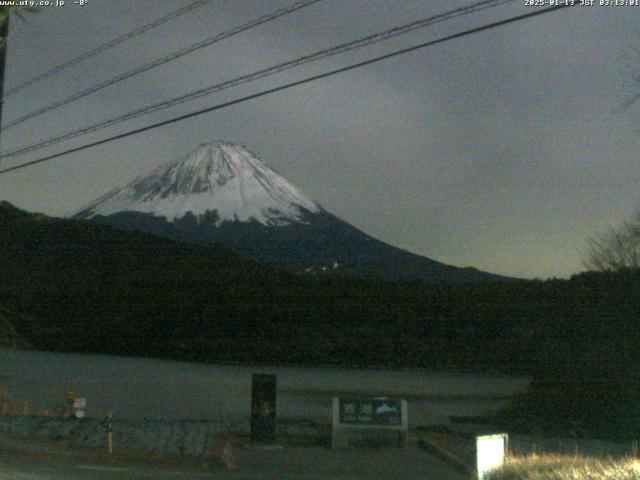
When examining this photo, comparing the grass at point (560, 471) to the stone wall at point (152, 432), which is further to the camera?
the stone wall at point (152, 432)

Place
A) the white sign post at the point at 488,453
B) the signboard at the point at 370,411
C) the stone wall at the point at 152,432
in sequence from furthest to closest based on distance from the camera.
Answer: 1. the signboard at the point at 370,411
2. the stone wall at the point at 152,432
3. the white sign post at the point at 488,453

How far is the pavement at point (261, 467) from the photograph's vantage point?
41.3 feet

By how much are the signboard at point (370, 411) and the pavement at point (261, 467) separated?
0.84 meters

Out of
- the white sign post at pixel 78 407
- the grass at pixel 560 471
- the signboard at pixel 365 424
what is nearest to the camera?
the grass at pixel 560 471

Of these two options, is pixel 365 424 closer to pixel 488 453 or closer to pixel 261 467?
pixel 261 467

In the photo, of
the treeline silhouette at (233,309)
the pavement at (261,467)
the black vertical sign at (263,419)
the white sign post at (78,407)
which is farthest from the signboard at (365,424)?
the treeline silhouette at (233,309)

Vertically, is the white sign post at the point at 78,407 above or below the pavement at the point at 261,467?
above

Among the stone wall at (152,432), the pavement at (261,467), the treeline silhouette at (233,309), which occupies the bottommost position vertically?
the pavement at (261,467)

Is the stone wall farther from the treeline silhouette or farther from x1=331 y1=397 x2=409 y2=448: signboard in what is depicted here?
the treeline silhouette

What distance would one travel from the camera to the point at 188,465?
1405 cm

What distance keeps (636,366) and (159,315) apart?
3356 cm

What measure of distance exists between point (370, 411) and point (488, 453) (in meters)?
7.84

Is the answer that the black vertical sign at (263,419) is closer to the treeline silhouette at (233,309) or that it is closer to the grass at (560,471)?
the grass at (560,471)

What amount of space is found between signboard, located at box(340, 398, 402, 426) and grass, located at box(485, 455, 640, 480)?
7.29 meters
